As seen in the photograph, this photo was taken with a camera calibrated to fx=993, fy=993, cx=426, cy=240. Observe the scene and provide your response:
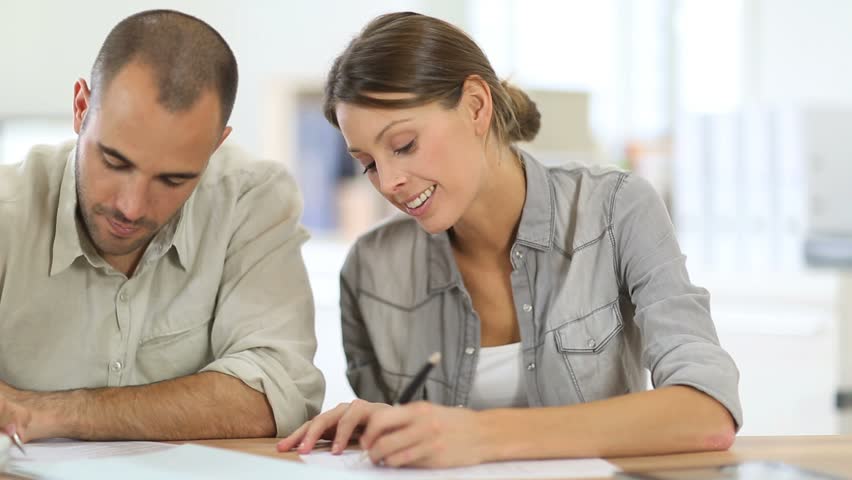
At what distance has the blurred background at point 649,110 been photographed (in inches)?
111

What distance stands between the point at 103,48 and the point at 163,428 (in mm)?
552

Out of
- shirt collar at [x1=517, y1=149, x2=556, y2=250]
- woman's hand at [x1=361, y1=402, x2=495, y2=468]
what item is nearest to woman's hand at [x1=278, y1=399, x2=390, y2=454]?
woman's hand at [x1=361, y1=402, x2=495, y2=468]

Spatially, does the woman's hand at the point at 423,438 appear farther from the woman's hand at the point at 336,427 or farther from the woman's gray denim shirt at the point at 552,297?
the woman's gray denim shirt at the point at 552,297

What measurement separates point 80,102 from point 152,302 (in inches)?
13.4

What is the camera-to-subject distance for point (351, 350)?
1.75m

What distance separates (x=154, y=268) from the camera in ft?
5.22

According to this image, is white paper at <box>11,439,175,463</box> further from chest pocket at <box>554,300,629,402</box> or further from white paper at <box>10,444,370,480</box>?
chest pocket at <box>554,300,629,402</box>

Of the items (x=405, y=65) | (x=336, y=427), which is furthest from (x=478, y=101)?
(x=336, y=427)

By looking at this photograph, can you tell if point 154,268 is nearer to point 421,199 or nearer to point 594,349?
point 421,199

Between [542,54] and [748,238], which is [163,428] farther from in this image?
[542,54]

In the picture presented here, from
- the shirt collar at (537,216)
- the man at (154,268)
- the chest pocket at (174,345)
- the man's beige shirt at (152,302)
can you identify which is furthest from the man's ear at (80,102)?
the shirt collar at (537,216)

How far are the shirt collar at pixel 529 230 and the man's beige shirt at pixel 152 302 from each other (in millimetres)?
221

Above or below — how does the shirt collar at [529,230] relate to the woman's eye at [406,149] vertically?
below

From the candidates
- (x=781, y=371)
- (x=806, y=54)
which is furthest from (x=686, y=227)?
(x=806, y=54)
